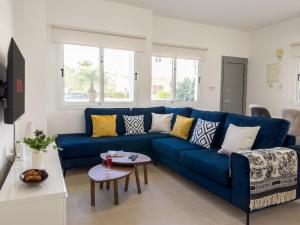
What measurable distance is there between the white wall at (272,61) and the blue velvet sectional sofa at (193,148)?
2.42 metres

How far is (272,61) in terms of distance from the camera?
5227mm

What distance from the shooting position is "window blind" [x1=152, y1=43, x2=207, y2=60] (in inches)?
191

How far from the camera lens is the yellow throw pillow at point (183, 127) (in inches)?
144

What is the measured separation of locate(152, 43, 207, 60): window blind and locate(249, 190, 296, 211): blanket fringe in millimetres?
3476

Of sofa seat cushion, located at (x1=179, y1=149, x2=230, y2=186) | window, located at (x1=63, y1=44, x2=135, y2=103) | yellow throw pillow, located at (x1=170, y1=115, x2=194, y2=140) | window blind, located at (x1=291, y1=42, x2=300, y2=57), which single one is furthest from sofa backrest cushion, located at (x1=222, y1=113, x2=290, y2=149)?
window blind, located at (x1=291, y1=42, x2=300, y2=57)

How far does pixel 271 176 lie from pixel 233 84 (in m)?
4.04

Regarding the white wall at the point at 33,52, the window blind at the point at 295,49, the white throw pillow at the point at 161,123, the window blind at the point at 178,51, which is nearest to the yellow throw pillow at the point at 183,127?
the white throw pillow at the point at 161,123

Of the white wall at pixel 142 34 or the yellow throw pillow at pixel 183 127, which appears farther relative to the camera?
the white wall at pixel 142 34

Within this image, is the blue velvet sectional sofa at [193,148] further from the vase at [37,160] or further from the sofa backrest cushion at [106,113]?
the vase at [37,160]

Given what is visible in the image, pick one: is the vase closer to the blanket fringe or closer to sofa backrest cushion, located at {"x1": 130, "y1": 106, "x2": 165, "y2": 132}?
the blanket fringe

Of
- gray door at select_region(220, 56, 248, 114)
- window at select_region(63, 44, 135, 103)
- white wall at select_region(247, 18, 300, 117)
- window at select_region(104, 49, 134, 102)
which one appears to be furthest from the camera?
gray door at select_region(220, 56, 248, 114)

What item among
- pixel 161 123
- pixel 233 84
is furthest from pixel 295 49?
pixel 161 123

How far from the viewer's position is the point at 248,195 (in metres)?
2.01

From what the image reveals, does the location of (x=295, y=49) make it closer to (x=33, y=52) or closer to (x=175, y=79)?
(x=175, y=79)
